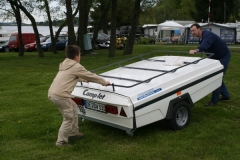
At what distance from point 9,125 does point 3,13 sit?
904 inches

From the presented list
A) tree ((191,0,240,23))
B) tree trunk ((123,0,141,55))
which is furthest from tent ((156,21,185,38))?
tree trunk ((123,0,141,55))

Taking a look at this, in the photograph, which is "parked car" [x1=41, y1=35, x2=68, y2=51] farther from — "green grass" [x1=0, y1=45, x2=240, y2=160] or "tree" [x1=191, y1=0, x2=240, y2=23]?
"green grass" [x1=0, y1=45, x2=240, y2=160]

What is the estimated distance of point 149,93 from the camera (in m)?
5.09

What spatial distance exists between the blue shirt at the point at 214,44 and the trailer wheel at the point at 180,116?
158 centimetres

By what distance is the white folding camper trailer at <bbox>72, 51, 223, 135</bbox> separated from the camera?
4.99m

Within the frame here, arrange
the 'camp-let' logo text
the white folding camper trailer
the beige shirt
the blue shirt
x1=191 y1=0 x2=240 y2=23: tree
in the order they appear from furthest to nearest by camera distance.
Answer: x1=191 y1=0 x2=240 y2=23: tree → the blue shirt → the 'camp-let' logo text → the white folding camper trailer → the beige shirt

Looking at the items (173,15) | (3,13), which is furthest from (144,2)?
(173,15)

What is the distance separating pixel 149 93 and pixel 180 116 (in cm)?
107

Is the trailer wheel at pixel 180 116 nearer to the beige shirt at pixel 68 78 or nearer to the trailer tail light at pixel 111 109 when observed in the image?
the trailer tail light at pixel 111 109

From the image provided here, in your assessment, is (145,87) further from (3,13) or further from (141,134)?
(3,13)

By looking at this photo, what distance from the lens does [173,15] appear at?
8438 centimetres

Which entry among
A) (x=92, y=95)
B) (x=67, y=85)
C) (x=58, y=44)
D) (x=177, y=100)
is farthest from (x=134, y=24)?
(x=67, y=85)

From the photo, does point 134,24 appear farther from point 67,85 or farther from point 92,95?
point 67,85

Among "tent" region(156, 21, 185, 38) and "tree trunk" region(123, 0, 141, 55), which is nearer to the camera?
"tree trunk" region(123, 0, 141, 55)
